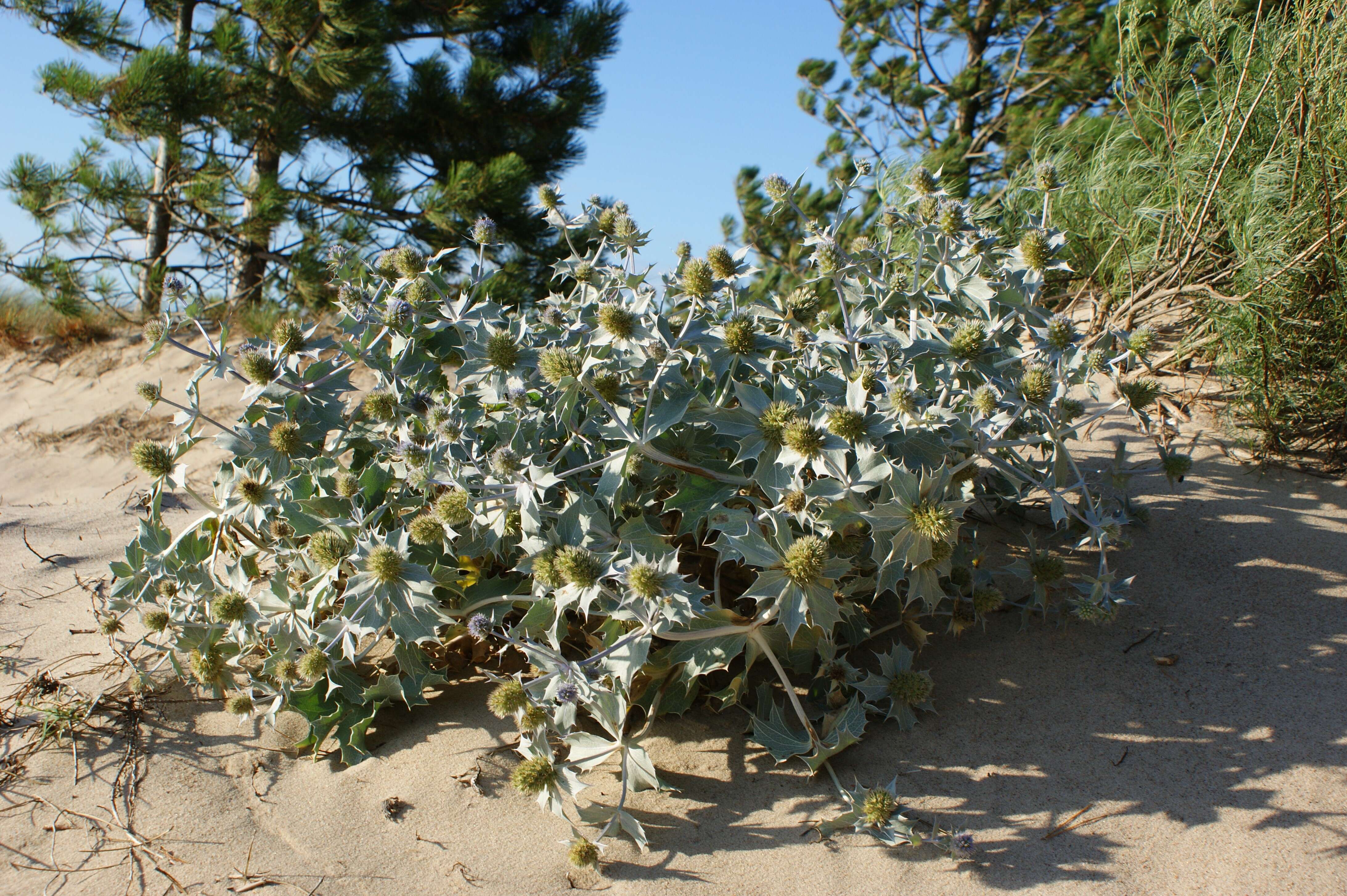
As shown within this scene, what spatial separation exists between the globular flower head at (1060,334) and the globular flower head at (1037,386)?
0.15m

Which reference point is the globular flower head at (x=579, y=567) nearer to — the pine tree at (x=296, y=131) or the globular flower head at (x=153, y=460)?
the globular flower head at (x=153, y=460)

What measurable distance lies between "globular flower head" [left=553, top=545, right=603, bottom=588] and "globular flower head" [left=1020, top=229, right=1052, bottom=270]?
144 cm

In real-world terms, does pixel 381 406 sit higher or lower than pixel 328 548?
higher

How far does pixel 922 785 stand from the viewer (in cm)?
199

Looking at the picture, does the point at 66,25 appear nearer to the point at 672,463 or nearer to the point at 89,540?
the point at 89,540

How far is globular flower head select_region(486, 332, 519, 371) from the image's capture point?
6.97ft

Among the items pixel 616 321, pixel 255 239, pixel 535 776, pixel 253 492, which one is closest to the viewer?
pixel 535 776

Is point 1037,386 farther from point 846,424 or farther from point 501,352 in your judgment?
point 501,352

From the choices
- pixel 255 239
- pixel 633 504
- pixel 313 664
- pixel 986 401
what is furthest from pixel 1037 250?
pixel 255 239

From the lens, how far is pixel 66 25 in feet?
24.1

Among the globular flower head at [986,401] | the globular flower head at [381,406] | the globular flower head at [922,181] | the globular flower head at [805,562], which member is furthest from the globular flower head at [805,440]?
the globular flower head at [381,406]

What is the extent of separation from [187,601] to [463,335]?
112 centimetres

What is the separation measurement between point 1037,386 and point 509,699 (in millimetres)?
1486

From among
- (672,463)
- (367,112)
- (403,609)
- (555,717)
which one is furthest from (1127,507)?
(367,112)
